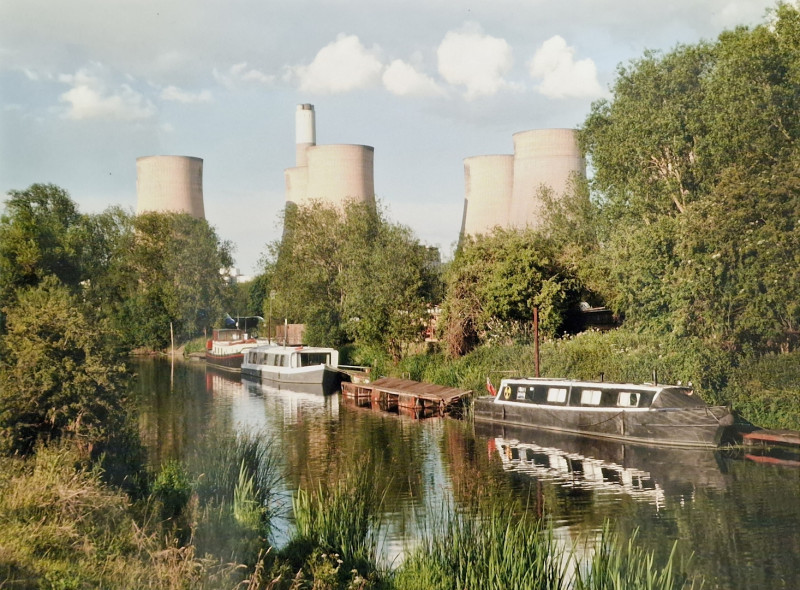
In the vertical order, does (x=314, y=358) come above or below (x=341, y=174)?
below

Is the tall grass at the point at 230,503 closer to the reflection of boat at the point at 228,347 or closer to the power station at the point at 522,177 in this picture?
the power station at the point at 522,177

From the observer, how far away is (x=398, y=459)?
1931 centimetres

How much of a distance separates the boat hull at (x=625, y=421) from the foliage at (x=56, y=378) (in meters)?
12.1

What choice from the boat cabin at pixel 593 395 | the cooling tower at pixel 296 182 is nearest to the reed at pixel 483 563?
the boat cabin at pixel 593 395

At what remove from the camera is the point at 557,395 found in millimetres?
23312

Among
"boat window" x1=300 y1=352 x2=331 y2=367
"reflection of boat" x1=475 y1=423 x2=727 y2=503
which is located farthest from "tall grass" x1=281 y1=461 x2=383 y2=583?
Answer: "boat window" x1=300 y1=352 x2=331 y2=367

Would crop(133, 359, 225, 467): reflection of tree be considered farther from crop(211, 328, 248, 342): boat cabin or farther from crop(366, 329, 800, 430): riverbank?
crop(366, 329, 800, 430): riverbank

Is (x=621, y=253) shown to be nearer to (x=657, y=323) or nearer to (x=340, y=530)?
(x=657, y=323)

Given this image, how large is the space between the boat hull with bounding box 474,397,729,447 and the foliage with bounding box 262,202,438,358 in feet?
33.7

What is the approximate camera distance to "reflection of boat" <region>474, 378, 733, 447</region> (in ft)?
65.2

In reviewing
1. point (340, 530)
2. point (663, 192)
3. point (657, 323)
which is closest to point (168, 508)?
point (340, 530)

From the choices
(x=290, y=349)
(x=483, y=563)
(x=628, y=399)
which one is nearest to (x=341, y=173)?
(x=290, y=349)

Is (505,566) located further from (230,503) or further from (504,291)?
(504,291)

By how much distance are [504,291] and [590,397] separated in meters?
7.85
